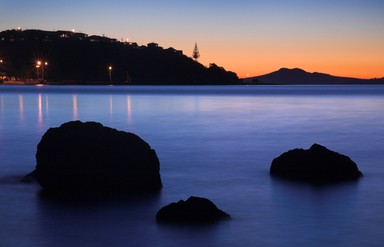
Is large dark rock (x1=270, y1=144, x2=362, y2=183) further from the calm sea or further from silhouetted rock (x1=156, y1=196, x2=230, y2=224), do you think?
silhouetted rock (x1=156, y1=196, x2=230, y2=224)

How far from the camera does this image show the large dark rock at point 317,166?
15180 millimetres

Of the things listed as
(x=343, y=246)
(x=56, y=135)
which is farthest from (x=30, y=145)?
(x=343, y=246)

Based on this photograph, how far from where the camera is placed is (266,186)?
14.6m

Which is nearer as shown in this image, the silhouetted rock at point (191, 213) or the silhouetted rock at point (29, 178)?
the silhouetted rock at point (191, 213)

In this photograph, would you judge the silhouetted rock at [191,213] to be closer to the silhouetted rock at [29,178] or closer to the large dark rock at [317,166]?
the large dark rock at [317,166]

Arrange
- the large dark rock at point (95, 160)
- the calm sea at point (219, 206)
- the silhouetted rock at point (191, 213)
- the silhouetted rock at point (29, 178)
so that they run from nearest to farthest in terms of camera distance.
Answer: the calm sea at point (219, 206), the silhouetted rock at point (191, 213), the large dark rock at point (95, 160), the silhouetted rock at point (29, 178)

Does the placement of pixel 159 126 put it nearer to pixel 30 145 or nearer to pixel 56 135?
pixel 30 145

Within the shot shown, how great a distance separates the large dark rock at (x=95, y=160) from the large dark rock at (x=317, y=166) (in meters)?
4.12

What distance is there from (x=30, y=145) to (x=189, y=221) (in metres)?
16.4

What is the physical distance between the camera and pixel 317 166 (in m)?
15.3

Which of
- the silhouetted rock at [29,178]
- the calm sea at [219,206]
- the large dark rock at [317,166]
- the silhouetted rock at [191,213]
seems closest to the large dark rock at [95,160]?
the calm sea at [219,206]

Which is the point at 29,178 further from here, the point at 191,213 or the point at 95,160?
the point at 191,213

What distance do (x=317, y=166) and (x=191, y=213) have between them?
590 centimetres

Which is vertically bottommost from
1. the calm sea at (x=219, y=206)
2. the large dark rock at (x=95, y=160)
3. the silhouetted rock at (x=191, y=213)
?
the calm sea at (x=219, y=206)
